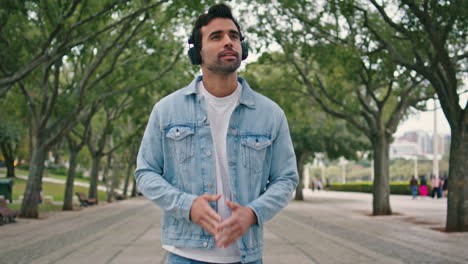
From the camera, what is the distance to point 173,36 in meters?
23.8

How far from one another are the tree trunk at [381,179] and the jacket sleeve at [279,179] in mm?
20618

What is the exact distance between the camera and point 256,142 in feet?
8.46

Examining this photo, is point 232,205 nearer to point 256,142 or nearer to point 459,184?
point 256,142

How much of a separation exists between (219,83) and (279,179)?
526 mm

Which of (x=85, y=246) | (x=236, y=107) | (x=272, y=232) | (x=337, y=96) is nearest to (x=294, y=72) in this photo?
(x=337, y=96)

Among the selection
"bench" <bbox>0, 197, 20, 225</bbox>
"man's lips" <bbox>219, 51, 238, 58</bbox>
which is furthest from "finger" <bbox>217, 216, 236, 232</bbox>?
"bench" <bbox>0, 197, 20, 225</bbox>

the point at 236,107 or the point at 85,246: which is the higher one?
the point at 236,107

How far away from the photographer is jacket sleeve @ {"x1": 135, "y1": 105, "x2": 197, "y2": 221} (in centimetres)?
243

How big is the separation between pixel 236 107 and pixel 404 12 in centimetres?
1588

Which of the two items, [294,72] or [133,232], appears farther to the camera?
[294,72]

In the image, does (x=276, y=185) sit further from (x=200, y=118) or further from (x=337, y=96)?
(x=337, y=96)

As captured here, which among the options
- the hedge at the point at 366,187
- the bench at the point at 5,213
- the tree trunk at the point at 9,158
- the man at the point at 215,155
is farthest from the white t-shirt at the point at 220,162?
the tree trunk at the point at 9,158

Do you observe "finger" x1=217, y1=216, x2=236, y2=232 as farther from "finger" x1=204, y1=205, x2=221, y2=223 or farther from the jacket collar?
the jacket collar

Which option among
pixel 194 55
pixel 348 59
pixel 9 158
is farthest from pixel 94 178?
pixel 194 55
